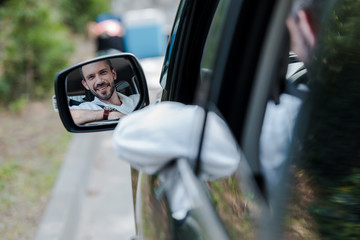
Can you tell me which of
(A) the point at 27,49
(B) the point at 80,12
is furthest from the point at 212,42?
(B) the point at 80,12

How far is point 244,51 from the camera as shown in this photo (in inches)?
56.3

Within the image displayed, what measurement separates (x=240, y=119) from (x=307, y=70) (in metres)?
0.36

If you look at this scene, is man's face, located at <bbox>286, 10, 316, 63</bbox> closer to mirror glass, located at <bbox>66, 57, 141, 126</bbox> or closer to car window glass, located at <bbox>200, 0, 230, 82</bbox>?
car window glass, located at <bbox>200, 0, 230, 82</bbox>

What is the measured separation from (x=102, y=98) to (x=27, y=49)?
17.5 ft

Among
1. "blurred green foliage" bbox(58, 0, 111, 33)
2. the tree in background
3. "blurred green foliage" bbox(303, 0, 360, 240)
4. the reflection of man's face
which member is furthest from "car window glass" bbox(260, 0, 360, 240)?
"blurred green foliage" bbox(58, 0, 111, 33)

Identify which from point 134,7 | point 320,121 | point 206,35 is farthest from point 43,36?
point 134,7

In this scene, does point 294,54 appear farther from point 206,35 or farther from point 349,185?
point 206,35

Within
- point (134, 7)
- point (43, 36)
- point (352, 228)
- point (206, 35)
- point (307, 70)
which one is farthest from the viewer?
point (134, 7)

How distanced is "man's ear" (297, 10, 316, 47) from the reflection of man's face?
885 millimetres

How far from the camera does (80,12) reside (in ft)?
40.0

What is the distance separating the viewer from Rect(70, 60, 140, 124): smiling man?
1805 millimetres

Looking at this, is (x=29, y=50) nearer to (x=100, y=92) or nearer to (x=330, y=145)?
(x=100, y=92)

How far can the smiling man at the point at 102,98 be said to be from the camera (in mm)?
1805

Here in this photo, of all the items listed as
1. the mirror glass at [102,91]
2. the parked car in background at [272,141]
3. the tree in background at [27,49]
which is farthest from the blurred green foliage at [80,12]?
the parked car in background at [272,141]
